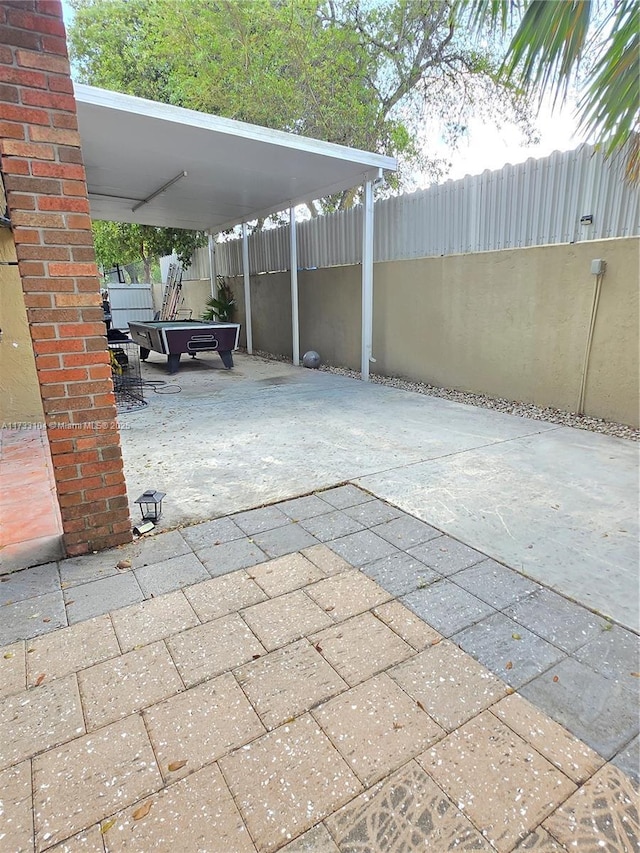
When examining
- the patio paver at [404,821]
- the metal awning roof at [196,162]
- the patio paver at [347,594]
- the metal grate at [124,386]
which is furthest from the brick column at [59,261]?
the metal grate at [124,386]

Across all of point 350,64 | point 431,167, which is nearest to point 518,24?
point 350,64

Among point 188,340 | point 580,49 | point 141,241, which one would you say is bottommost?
point 188,340

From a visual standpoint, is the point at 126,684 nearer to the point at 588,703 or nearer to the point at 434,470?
the point at 588,703

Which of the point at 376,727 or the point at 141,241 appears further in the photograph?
the point at 141,241

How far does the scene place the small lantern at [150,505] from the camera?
2.79 metres

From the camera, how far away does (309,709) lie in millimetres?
1573

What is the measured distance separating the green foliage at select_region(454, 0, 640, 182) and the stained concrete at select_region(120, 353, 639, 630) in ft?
7.75

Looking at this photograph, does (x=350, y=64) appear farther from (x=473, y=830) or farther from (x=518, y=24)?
(x=473, y=830)

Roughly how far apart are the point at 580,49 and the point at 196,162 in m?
5.33

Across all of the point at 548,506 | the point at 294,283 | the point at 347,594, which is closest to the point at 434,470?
the point at 548,506

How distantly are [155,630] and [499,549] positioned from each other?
178 centimetres

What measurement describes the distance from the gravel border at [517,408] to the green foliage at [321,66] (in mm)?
6132

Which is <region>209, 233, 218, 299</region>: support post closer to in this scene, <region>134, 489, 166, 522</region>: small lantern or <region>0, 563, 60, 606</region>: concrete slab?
<region>134, 489, 166, 522</region>: small lantern

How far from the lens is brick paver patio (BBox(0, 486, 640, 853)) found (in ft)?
4.07
